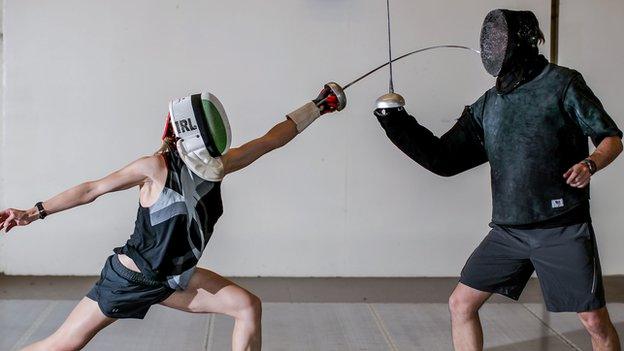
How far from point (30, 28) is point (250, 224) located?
1837 millimetres

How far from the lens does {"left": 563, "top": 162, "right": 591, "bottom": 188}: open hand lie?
3.04m

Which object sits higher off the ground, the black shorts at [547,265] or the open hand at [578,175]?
the open hand at [578,175]

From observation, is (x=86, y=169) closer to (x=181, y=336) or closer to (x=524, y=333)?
(x=181, y=336)

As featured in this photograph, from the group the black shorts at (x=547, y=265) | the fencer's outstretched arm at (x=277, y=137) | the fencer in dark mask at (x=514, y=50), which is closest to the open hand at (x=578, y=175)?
the black shorts at (x=547, y=265)

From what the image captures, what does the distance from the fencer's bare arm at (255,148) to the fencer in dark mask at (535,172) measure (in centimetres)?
78

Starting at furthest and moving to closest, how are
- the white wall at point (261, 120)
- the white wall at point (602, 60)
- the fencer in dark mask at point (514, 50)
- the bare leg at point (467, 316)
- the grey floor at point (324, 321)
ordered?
the white wall at point (602, 60) → the white wall at point (261, 120) → the grey floor at point (324, 321) → the bare leg at point (467, 316) → the fencer in dark mask at point (514, 50)

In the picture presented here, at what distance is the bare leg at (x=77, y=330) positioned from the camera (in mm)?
3143

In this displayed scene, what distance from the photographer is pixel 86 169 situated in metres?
5.61

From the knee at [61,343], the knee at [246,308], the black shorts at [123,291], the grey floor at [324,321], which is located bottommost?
the grey floor at [324,321]

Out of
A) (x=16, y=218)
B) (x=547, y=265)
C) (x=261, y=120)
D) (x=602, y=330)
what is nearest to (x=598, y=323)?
(x=602, y=330)

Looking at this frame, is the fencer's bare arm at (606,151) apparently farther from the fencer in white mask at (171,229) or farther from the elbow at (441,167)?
the fencer in white mask at (171,229)

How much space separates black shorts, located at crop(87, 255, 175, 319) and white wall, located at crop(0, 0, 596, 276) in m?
2.48

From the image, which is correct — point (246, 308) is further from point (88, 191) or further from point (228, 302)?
point (88, 191)

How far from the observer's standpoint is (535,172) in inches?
130
